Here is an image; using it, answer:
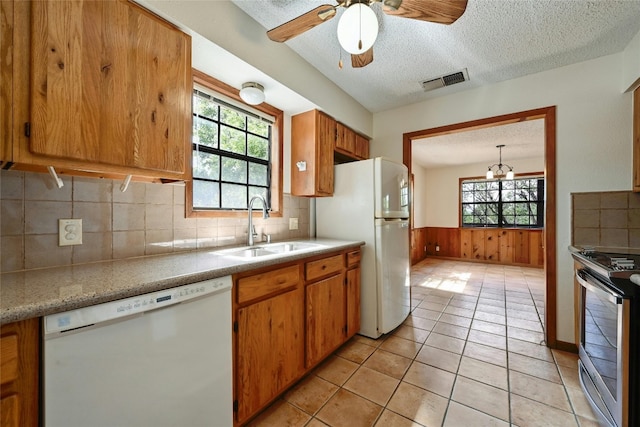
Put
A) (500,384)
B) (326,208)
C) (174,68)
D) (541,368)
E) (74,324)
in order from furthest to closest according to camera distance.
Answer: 1. (326,208)
2. (541,368)
3. (500,384)
4. (174,68)
5. (74,324)

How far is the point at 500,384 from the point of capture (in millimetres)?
1677

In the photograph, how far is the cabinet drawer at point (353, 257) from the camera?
2.16 m

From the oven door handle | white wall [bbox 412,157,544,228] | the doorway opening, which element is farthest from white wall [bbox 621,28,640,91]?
white wall [bbox 412,157,544,228]

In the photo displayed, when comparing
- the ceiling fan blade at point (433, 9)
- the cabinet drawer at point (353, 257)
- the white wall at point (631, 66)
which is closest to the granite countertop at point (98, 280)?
the cabinet drawer at point (353, 257)

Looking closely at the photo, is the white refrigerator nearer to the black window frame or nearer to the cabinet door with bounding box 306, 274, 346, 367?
the cabinet door with bounding box 306, 274, 346, 367

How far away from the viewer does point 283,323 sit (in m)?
1.52

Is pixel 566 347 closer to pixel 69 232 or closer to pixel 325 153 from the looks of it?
pixel 325 153

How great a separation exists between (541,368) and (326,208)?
2.13 metres

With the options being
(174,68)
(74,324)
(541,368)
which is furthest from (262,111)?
(541,368)

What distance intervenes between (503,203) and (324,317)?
19.6 feet

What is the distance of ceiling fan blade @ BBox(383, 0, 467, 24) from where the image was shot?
3.85 ft

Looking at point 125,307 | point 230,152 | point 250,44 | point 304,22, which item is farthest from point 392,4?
point 125,307

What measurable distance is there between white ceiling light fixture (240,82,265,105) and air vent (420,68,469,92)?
1.63 meters

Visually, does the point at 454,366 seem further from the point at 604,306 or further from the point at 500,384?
the point at 604,306
